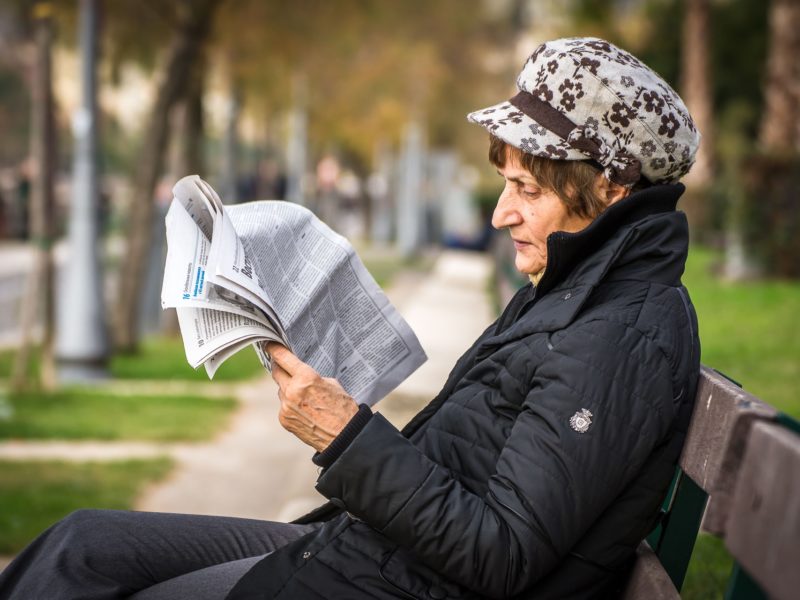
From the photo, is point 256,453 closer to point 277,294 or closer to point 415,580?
point 277,294

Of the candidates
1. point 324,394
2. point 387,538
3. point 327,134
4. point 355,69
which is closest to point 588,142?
point 324,394

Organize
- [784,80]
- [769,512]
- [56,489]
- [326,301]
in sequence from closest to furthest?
[769,512] → [326,301] → [56,489] → [784,80]

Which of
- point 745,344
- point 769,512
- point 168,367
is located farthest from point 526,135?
point 168,367

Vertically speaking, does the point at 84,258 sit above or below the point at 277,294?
below

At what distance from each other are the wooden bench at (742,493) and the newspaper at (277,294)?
78 cm

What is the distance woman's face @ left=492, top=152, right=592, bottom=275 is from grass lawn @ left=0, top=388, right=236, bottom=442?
18.5 feet

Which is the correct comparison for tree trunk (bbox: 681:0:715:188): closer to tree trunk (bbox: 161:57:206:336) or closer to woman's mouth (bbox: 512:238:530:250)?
tree trunk (bbox: 161:57:206:336)

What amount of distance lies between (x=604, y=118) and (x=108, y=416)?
6.66 m

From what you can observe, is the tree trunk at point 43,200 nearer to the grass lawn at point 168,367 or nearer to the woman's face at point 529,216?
the grass lawn at point 168,367

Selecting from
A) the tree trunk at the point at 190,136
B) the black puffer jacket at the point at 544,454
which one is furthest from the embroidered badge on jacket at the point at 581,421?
the tree trunk at the point at 190,136

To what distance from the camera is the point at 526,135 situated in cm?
223

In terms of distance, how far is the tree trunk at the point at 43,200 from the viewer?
9.12 m

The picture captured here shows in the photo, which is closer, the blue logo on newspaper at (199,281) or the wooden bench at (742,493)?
the wooden bench at (742,493)

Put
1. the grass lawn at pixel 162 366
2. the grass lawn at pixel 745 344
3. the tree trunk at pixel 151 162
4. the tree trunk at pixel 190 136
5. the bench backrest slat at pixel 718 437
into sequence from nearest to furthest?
the bench backrest slat at pixel 718 437 < the grass lawn at pixel 745 344 < the grass lawn at pixel 162 366 < the tree trunk at pixel 151 162 < the tree trunk at pixel 190 136
